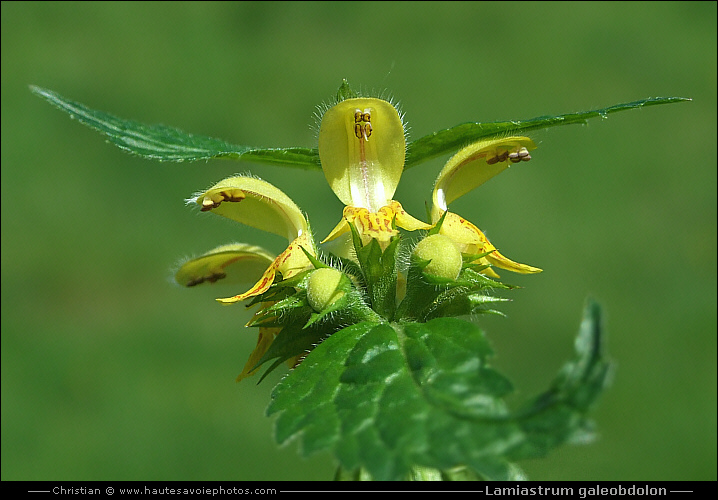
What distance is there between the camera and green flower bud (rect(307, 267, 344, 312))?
41.3 inches

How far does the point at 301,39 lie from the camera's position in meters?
6.58

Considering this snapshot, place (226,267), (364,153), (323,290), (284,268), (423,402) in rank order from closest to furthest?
1. (423,402)
2. (323,290)
3. (284,268)
4. (364,153)
5. (226,267)

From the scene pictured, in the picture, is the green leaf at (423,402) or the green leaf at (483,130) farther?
the green leaf at (483,130)

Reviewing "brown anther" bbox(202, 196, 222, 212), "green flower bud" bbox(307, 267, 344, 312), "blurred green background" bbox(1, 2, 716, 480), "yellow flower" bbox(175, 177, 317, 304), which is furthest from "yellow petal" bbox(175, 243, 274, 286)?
"blurred green background" bbox(1, 2, 716, 480)

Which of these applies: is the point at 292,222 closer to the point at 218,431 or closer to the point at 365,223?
the point at 365,223

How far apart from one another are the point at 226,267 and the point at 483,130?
20.6 inches

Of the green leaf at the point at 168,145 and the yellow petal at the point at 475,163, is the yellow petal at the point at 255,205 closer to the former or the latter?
the green leaf at the point at 168,145

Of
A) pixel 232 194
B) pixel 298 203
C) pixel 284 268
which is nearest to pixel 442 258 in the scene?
pixel 284 268

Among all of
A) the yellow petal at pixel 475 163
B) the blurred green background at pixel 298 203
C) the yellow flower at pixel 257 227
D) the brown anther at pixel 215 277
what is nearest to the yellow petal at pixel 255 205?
the yellow flower at pixel 257 227

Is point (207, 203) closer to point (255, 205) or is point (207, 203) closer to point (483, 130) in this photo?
point (255, 205)

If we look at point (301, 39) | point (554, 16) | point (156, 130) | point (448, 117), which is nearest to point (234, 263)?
point (156, 130)

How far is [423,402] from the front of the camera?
861 millimetres

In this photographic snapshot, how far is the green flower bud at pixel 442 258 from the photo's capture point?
1079mm

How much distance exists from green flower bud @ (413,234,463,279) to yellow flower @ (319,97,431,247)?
145 mm
